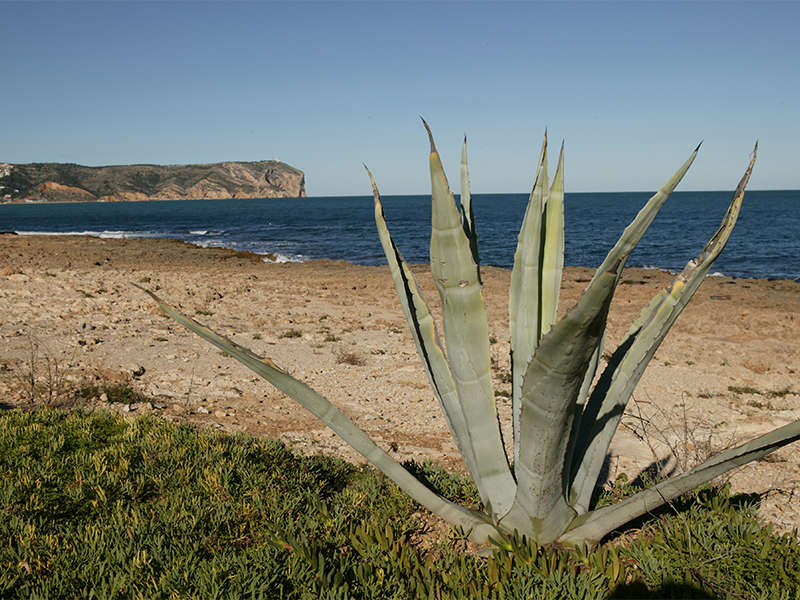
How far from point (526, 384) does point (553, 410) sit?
0.48ft

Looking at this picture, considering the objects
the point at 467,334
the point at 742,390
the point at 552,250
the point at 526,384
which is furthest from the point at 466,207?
the point at 742,390

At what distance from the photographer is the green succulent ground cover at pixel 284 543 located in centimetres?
202

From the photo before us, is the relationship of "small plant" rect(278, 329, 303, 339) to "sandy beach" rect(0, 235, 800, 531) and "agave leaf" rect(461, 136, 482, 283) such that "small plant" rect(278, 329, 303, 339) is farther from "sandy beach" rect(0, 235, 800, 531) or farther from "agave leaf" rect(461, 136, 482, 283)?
"agave leaf" rect(461, 136, 482, 283)

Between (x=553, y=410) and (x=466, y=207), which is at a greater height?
(x=466, y=207)

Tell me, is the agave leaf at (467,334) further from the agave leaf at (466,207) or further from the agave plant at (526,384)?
the agave leaf at (466,207)

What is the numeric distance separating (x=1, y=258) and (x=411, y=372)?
1768 centimetres

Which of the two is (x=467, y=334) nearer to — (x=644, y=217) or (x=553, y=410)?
(x=553, y=410)

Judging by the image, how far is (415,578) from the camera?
211 centimetres

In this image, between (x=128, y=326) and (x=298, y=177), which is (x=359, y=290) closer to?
(x=128, y=326)

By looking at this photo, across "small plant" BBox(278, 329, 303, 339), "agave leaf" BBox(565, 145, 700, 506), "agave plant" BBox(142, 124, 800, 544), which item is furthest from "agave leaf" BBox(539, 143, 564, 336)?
"small plant" BBox(278, 329, 303, 339)

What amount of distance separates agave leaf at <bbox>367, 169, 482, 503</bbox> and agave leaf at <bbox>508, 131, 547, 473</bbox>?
26cm

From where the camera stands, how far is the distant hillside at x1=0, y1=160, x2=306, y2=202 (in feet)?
488

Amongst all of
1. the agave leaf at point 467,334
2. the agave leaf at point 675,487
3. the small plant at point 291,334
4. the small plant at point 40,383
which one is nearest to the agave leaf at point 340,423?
the agave leaf at point 467,334

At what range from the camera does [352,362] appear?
701cm
